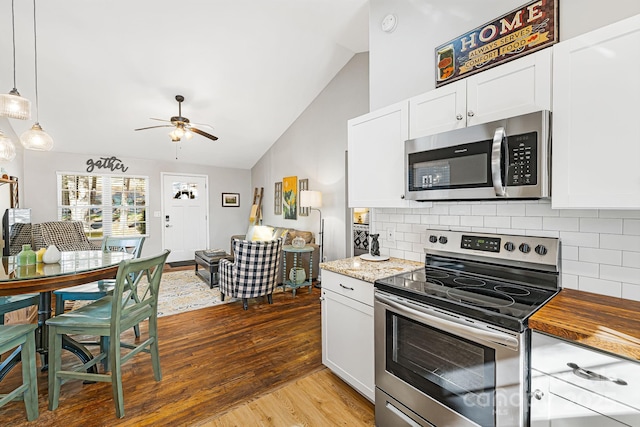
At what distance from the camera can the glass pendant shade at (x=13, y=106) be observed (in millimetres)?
1995

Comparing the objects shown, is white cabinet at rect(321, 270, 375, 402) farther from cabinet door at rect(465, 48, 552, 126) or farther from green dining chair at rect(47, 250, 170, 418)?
green dining chair at rect(47, 250, 170, 418)

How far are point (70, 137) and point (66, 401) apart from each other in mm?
4873

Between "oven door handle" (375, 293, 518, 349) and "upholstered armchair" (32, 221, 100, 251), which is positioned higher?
"upholstered armchair" (32, 221, 100, 251)

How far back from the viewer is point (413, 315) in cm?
146

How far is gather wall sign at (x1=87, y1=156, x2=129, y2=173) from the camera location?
5.74 m

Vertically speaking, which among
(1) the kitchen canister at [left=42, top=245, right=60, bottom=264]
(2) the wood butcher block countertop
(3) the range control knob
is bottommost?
(2) the wood butcher block countertop

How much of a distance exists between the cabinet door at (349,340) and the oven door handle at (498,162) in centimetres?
97

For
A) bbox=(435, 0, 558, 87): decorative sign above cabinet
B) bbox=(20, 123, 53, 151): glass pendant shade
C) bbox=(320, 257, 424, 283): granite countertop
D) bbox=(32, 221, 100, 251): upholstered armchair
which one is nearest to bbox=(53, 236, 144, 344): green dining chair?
bbox=(20, 123, 53, 151): glass pendant shade

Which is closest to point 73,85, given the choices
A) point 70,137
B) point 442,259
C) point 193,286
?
point 70,137

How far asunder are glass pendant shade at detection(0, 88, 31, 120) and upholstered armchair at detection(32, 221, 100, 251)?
2.92 metres

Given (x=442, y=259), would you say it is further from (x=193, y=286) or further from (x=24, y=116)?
(x=193, y=286)

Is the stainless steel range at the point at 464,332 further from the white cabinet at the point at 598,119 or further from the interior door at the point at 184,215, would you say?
the interior door at the point at 184,215

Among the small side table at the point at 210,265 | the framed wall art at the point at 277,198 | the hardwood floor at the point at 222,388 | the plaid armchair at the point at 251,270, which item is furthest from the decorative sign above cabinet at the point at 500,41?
the framed wall art at the point at 277,198

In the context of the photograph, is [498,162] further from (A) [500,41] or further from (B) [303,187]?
(B) [303,187]
